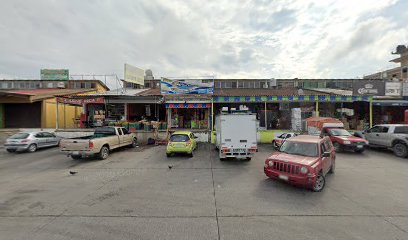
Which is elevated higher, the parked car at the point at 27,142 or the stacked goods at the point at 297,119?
the stacked goods at the point at 297,119

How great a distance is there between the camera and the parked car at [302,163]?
5.82m

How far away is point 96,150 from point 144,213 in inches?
281

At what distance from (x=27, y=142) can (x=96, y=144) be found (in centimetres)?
668

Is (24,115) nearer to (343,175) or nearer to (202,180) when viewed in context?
(202,180)

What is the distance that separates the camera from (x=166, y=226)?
4.13 m

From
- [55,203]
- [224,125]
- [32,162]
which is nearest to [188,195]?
[55,203]

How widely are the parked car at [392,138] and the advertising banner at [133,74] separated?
21.6 metres

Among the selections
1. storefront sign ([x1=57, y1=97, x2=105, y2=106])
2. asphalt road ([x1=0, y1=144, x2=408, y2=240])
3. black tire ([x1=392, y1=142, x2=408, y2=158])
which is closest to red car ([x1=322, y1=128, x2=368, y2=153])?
black tire ([x1=392, y1=142, x2=408, y2=158])

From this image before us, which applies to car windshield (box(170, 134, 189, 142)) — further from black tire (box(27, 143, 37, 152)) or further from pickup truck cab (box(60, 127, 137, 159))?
black tire (box(27, 143, 37, 152))

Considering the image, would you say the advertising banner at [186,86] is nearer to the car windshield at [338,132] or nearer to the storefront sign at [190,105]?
the storefront sign at [190,105]

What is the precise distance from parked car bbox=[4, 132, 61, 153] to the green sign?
1020 inches

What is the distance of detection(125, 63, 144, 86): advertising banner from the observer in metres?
18.9

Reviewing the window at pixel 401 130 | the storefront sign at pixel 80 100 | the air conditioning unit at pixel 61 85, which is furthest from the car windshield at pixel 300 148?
the air conditioning unit at pixel 61 85

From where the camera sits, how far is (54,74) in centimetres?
3434
